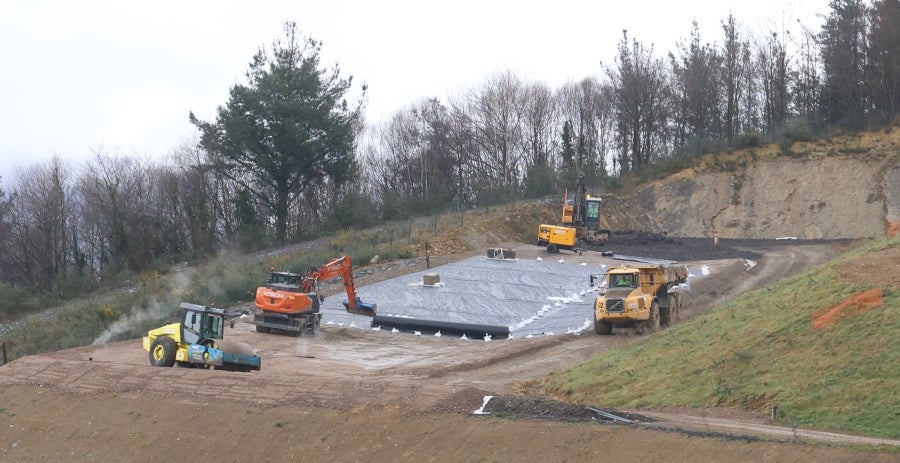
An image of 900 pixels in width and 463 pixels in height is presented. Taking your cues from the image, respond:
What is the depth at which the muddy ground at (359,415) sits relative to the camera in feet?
45.4

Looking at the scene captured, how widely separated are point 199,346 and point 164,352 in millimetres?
1134

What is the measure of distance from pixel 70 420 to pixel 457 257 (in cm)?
2781

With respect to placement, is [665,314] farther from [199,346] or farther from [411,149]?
[411,149]

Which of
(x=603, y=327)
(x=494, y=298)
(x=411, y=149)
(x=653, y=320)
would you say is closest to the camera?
(x=653, y=320)

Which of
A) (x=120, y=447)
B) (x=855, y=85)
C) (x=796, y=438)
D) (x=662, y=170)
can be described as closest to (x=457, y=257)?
(x=662, y=170)

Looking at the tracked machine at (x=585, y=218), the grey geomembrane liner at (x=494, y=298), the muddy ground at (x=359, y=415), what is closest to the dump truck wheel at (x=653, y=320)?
the muddy ground at (x=359, y=415)

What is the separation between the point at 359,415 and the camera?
1730 cm

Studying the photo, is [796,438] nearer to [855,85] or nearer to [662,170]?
[662,170]

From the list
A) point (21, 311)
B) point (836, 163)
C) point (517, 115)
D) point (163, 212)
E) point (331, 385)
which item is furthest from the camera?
point (517, 115)

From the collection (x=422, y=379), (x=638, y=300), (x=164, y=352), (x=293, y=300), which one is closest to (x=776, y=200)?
(x=638, y=300)

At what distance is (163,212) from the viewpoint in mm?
74812

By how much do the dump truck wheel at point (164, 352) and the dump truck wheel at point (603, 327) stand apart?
41.6ft

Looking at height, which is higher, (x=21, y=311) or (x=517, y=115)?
(x=517, y=115)

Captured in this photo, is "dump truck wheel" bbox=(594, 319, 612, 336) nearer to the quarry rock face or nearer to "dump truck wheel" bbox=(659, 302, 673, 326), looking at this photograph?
"dump truck wheel" bbox=(659, 302, 673, 326)
